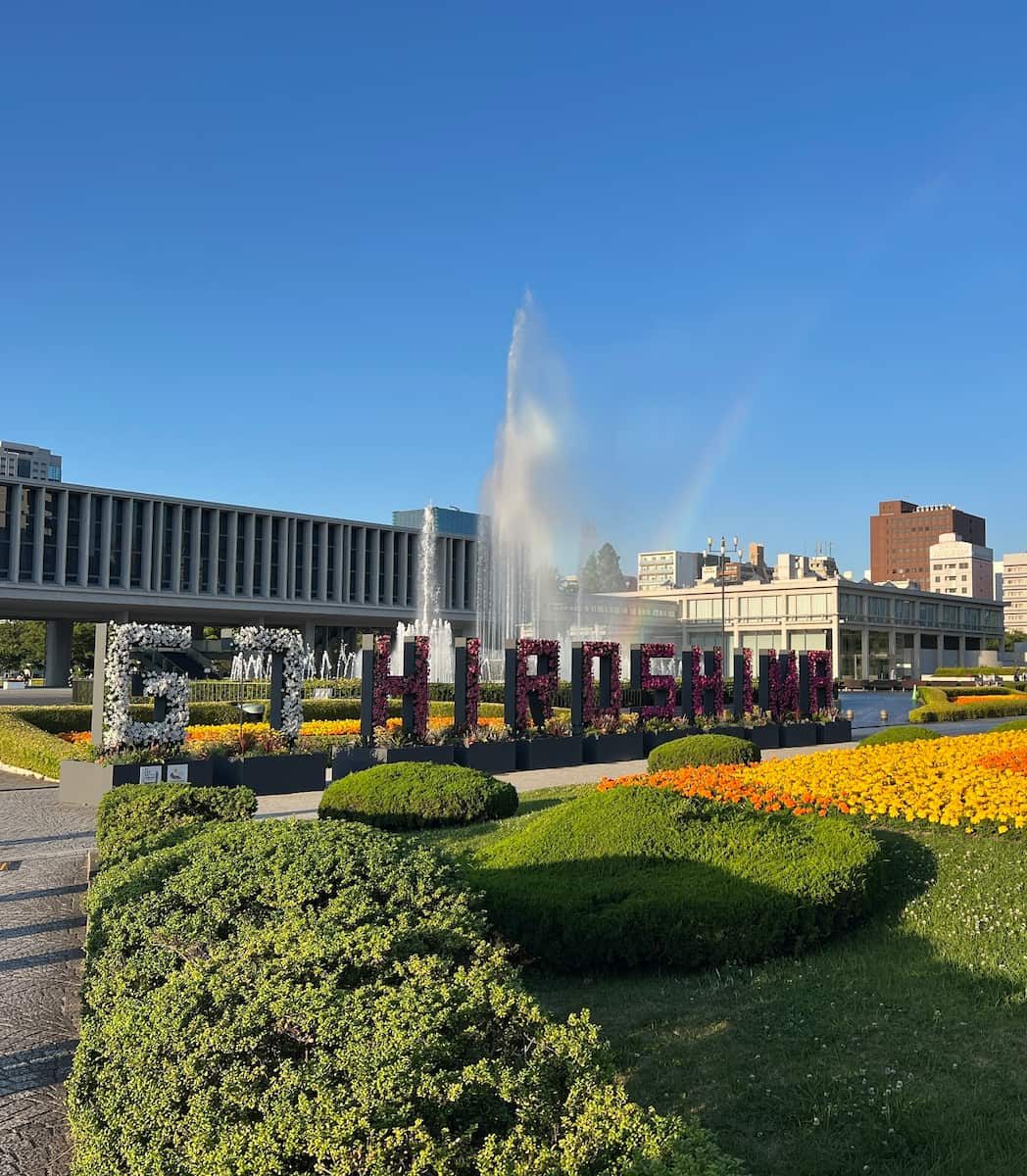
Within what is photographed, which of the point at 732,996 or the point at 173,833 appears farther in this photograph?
the point at 173,833

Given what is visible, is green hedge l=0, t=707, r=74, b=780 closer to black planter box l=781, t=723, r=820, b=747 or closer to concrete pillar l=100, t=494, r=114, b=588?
black planter box l=781, t=723, r=820, b=747

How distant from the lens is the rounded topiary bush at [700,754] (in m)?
17.0

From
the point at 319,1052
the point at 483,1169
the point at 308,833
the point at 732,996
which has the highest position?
the point at 308,833

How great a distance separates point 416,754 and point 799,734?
13.3 m

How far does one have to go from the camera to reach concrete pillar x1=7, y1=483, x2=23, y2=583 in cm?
6156

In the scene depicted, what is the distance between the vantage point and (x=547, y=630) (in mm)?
49969

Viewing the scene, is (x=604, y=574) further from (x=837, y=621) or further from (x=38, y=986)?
(x=38, y=986)

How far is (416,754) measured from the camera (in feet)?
62.7

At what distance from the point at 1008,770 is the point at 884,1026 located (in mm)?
6627

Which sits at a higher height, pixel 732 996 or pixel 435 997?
pixel 435 997

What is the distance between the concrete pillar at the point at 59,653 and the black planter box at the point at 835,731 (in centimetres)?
6047

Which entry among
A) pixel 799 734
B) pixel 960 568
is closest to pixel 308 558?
pixel 799 734

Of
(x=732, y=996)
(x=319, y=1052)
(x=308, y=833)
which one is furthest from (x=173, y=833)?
(x=319, y=1052)

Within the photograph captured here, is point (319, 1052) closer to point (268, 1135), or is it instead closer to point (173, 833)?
point (268, 1135)
